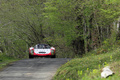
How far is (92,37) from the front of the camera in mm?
25156

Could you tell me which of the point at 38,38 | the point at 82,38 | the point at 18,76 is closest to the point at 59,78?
the point at 18,76

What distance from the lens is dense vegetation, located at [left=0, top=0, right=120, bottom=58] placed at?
23031mm

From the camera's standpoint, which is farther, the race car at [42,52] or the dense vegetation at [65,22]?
the dense vegetation at [65,22]

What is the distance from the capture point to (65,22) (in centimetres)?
2605

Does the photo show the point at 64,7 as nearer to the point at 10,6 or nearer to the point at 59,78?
the point at 10,6

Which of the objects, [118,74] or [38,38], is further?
[38,38]

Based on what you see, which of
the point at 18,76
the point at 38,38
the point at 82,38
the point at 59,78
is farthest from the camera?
the point at 38,38

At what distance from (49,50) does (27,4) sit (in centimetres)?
1107

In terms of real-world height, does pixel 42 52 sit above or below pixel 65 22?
below

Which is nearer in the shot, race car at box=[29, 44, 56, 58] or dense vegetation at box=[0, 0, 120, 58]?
race car at box=[29, 44, 56, 58]

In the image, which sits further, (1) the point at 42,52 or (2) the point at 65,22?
(2) the point at 65,22

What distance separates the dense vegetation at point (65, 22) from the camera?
23.0 meters

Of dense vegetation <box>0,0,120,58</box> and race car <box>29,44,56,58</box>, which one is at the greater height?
dense vegetation <box>0,0,120,58</box>

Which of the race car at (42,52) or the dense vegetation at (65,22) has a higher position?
the dense vegetation at (65,22)
